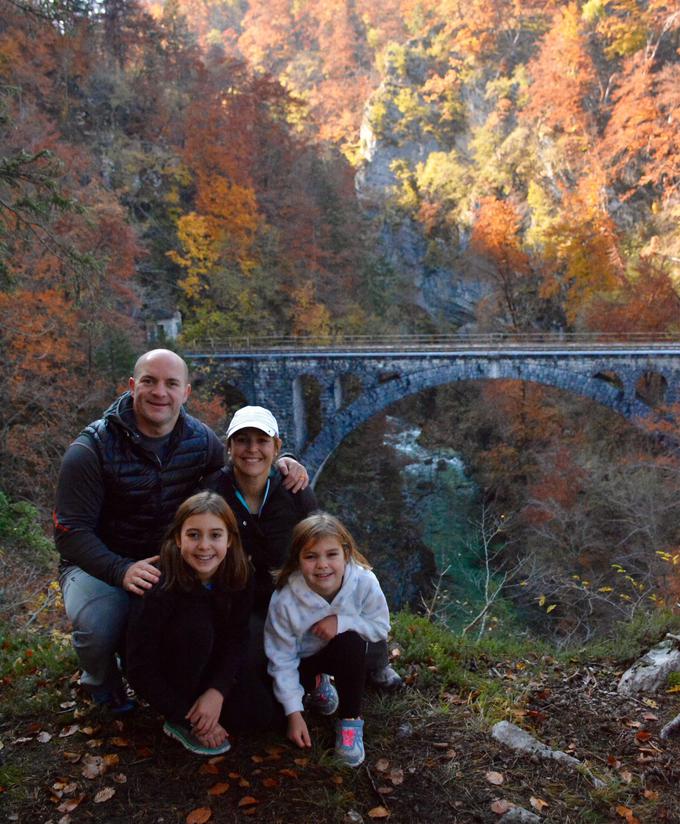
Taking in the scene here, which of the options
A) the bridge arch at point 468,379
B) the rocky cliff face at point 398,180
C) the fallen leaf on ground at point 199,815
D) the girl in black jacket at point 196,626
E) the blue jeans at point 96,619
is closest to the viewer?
the fallen leaf on ground at point 199,815

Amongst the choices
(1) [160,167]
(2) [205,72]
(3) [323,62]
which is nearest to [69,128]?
(1) [160,167]

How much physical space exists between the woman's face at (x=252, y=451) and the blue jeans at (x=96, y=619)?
2.64 feet

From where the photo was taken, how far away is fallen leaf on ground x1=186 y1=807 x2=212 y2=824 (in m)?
2.23

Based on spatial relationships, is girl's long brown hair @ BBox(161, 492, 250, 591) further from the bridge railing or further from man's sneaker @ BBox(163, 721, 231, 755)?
the bridge railing

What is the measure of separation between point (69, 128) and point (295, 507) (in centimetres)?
2090

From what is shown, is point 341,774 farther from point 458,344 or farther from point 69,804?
point 458,344

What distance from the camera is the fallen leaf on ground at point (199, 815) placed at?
223 centimetres

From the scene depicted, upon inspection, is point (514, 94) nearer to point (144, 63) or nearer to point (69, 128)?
point (144, 63)

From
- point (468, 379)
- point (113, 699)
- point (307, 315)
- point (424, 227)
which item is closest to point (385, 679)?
point (113, 699)

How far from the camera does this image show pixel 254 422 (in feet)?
8.43

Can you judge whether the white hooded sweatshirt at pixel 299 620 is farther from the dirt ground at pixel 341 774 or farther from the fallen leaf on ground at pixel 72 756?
the fallen leaf on ground at pixel 72 756

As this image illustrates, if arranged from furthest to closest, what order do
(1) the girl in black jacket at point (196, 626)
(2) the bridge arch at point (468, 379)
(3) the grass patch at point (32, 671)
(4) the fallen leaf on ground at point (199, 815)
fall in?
(2) the bridge arch at point (468, 379)
(3) the grass patch at point (32, 671)
(1) the girl in black jacket at point (196, 626)
(4) the fallen leaf on ground at point (199, 815)

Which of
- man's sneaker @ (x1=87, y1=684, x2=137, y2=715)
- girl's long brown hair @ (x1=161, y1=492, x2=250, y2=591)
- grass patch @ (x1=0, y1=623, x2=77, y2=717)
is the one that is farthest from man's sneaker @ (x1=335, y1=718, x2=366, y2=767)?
grass patch @ (x1=0, y1=623, x2=77, y2=717)

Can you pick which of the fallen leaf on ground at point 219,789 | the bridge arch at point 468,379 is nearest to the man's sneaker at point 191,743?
the fallen leaf on ground at point 219,789
